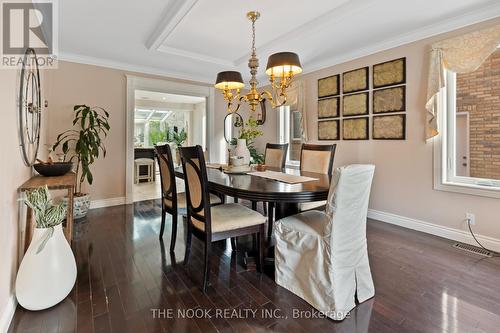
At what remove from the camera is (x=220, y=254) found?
2.46m

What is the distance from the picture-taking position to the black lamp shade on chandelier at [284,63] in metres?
2.29

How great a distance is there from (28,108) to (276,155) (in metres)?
2.71

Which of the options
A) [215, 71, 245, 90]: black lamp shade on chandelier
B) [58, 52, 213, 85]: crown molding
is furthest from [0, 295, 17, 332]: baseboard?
[58, 52, 213, 85]: crown molding

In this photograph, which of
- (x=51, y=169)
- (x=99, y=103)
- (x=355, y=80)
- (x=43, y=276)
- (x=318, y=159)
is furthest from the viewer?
(x=99, y=103)

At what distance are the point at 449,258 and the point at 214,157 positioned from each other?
424 cm

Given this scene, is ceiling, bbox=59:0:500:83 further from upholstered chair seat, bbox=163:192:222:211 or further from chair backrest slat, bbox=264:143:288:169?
upholstered chair seat, bbox=163:192:222:211

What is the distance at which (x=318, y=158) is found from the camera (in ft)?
9.88

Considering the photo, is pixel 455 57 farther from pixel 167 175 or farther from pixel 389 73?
pixel 167 175

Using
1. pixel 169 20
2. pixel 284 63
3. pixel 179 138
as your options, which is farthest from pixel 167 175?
pixel 179 138

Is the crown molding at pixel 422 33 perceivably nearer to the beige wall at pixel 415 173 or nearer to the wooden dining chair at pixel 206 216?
the beige wall at pixel 415 173

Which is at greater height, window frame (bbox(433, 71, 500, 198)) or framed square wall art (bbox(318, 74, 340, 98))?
framed square wall art (bbox(318, 74, 340, 98))

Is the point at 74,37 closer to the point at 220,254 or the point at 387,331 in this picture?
the point at 220,254

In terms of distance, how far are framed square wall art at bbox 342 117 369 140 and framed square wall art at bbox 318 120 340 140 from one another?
0.43 ft

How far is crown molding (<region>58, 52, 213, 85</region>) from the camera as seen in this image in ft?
12.7
